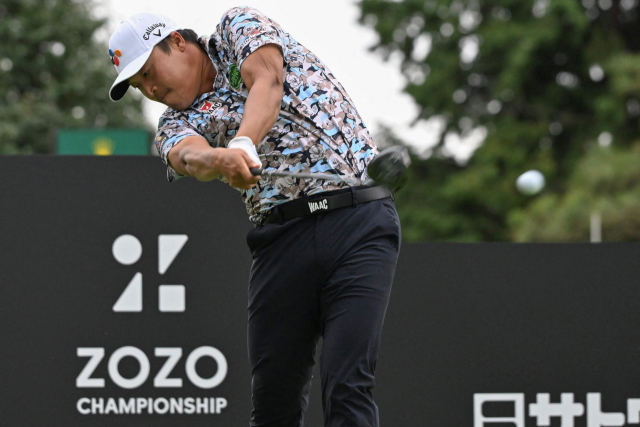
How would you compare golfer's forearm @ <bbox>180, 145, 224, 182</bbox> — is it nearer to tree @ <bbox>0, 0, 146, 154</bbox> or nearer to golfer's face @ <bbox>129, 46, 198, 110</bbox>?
golfer's face @ <bbox>129, 46, 198, 110</bbox>

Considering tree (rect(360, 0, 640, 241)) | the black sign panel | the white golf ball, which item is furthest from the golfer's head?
tree (rect(360, 0, 640, 241))

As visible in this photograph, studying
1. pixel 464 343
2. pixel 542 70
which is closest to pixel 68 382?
pixel 464 343

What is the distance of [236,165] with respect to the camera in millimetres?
2455

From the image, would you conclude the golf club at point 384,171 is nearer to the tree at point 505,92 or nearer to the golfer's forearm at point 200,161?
the golfer's forearm at point 200,161

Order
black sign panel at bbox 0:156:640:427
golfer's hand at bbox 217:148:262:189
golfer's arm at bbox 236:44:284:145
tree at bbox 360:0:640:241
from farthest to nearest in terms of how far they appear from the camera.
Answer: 1. tree at bbox 360:0:640:241
2. black sign panel at bbox 0:156:640:427
3. golfer's arm at bbox 236:44:284:145
4. golfer's hand at bbox 217:148:262:189

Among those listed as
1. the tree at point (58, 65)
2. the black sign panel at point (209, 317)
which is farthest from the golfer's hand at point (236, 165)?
the tree at point (58, 65)

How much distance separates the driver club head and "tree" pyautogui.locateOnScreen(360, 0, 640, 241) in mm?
14393

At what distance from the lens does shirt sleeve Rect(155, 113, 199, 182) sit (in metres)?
2.73

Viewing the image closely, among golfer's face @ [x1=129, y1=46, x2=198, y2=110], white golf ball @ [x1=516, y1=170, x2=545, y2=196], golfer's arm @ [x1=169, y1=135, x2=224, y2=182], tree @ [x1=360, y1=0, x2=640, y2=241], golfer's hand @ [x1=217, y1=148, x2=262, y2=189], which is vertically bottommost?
golfer's hand @ [x1=217, y1=148, x2=262, y2=189]

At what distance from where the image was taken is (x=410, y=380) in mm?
3959

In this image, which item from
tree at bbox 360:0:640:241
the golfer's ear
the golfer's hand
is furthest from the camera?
tree at bbox 360:0:640:241

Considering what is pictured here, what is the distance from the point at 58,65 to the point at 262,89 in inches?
769

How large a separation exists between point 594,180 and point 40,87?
13117 mm

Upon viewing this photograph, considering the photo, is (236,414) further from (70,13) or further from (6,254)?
(70,13)
